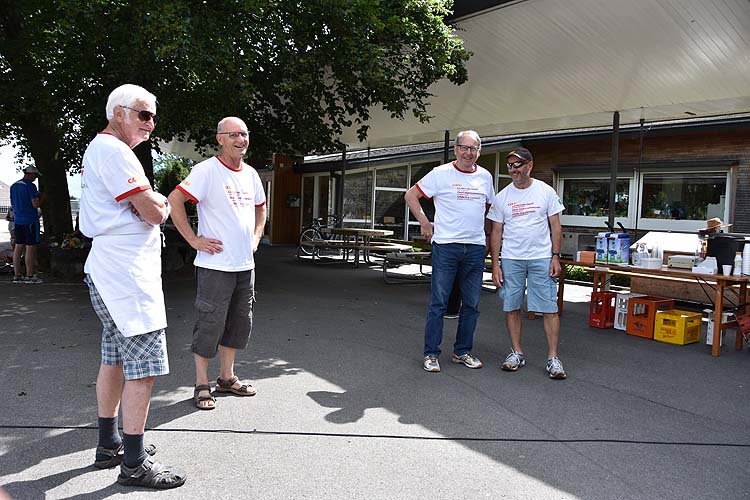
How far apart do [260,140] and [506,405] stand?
7.12 meters

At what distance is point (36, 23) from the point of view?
26.4 feet

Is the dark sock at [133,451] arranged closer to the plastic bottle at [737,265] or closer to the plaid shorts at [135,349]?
the plaid shorts at [135,349]

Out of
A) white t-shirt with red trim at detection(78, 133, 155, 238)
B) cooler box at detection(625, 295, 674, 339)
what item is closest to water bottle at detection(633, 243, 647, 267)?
cooler box at detection(625, 295, 674, 339)

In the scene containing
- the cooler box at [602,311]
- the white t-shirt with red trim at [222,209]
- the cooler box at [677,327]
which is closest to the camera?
the white t-shirt with red trim at [222,209]

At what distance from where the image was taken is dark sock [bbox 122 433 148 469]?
112 inches

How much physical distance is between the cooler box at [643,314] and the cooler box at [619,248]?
0.57m

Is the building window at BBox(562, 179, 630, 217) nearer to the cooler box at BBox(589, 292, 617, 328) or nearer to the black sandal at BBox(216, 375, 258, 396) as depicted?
the cooler box at BBox(589, 292, 617, 328)

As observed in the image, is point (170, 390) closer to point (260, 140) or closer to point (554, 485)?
point (554, 485)

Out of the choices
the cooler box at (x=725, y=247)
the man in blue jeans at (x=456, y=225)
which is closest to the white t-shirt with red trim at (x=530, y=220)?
the man in blue jeans at (x=456, y=225)

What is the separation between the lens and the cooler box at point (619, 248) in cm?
668

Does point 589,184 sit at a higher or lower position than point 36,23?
lower

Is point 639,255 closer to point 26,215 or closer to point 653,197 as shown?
point 26,215

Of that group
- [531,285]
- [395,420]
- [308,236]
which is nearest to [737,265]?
[531,285]

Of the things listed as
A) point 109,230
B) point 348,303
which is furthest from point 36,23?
point 109,230
